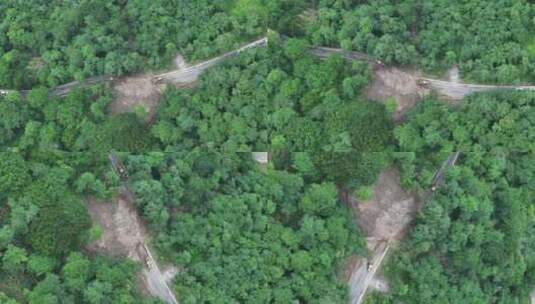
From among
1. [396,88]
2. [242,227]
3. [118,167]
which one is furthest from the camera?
[396,88]

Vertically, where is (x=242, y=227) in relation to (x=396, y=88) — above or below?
below

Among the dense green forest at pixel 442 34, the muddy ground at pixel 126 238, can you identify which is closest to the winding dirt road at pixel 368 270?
the dense green forest at pixel 442 34

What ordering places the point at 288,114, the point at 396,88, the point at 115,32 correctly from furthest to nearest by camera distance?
the point at 115,32 < the point at 396,88 < the point at 288,114

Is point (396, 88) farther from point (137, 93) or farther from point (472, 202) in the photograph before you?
point (137, 93)

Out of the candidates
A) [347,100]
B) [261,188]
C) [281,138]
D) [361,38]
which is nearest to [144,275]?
[261,188]

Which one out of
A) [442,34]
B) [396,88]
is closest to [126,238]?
[396,88]

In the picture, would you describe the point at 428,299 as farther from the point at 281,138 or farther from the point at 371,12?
the point at 371,12
